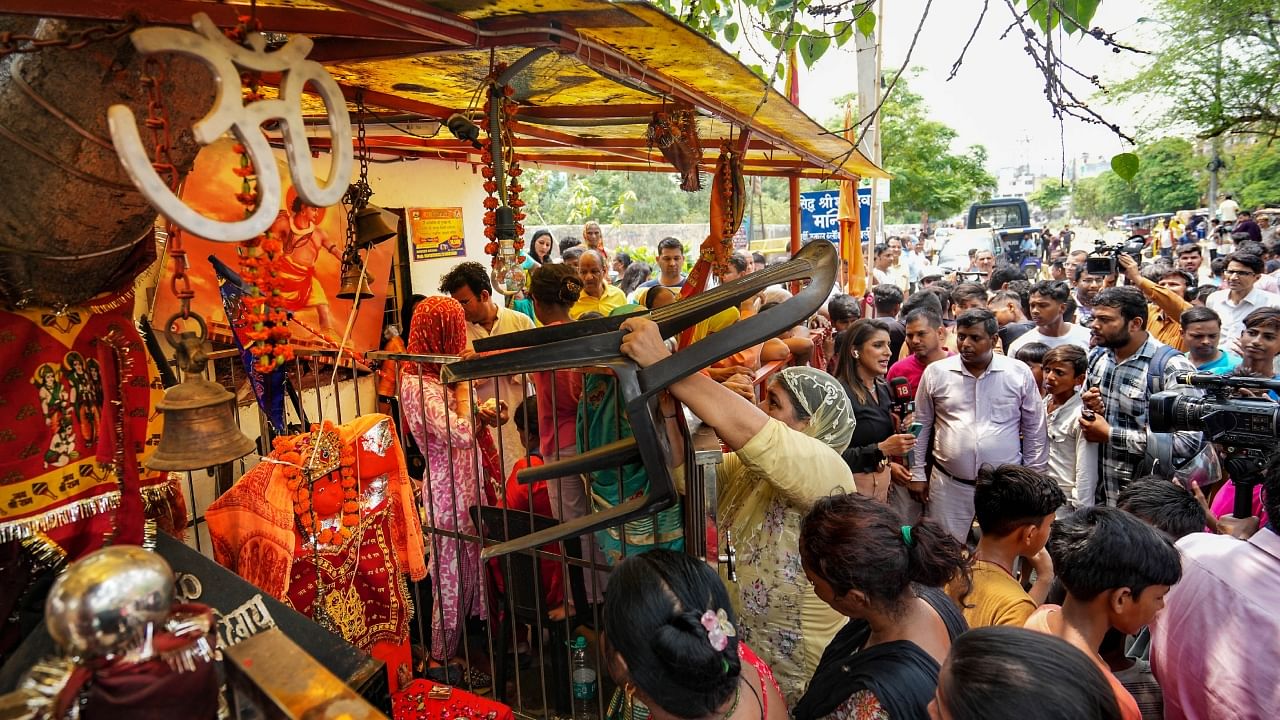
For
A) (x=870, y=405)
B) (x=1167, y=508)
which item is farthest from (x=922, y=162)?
(x=1167, y=508)

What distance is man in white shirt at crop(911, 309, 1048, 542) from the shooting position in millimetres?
4715

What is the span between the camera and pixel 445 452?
4137 millimetres

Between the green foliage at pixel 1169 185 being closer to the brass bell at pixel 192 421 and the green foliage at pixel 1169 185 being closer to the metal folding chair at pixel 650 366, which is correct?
the metal folding chair at pixel 650 366

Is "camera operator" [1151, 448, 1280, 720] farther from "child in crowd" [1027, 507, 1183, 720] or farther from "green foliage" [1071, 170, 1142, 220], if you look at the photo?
"green foliage" [1071, 170, 1142, 220]

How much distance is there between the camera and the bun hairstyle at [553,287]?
4266mm

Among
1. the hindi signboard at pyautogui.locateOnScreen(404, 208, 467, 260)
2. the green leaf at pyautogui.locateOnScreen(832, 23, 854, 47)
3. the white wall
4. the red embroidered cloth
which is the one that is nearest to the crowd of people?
the red embroidered cloth

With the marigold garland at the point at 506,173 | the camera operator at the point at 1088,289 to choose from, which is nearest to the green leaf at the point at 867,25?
the marigold garland at the point at 506,173

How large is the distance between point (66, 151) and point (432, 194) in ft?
19.1

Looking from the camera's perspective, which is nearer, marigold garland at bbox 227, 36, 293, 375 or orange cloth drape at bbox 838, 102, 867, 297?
marigold garland at bbox 227, 36, 293, 375

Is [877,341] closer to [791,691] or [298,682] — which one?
[791,691]

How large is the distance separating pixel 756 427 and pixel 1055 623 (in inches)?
45.7

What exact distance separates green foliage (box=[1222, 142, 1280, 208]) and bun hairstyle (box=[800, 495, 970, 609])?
31.5 meters

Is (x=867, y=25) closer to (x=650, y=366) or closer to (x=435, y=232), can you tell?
(x=650, y=366)

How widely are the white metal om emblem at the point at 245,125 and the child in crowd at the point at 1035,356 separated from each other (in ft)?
17.8
